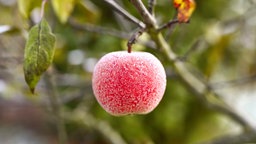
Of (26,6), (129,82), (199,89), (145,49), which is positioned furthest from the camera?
(145,49)

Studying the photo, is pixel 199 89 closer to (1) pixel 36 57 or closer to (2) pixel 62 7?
(2) pixel 62 7

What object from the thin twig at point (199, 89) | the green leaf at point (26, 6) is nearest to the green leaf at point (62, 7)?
the green leaf at point (26, 6)

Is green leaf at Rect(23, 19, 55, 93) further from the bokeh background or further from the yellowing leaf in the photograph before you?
the bokeh background

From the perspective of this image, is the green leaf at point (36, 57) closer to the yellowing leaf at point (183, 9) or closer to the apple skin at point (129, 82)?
the apple skin at point (129, 82)

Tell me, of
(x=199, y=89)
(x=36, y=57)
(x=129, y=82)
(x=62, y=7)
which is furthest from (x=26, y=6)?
(x=199, y=89)

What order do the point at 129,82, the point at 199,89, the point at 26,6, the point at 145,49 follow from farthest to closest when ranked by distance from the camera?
the point at 145,49, the point at 199,89, the point at 26,6, the point at 129,82

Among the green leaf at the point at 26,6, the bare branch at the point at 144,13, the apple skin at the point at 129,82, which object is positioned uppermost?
the bare branch at the point at 144,13

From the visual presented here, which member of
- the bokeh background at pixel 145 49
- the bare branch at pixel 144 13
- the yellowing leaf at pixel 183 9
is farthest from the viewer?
the bokeh background at pixel 145 49
